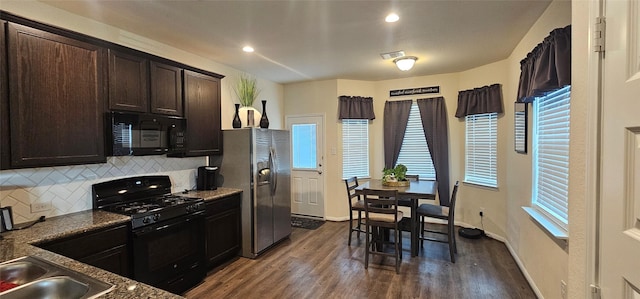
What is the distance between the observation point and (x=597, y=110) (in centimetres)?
100

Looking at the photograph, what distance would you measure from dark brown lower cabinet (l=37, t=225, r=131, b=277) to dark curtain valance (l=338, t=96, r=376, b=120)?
143 inches

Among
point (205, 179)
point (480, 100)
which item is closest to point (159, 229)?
point (205, 179)

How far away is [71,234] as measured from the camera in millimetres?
1958

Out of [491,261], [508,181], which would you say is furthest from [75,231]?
[508,181]

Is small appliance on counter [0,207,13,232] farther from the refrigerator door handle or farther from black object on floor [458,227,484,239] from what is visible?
black object on floor [458,227,484,239]

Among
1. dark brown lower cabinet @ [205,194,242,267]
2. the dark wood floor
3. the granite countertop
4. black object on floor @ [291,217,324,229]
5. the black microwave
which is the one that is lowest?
the dark wood floor

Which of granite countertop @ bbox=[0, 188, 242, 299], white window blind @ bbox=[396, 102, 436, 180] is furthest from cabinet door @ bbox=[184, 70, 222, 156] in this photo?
white window blind @ bbox=[396, 102, 436, 180]

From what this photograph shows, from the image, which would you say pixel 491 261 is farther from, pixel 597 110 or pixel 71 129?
pixel 71 129

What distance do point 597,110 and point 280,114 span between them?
486 centimetres

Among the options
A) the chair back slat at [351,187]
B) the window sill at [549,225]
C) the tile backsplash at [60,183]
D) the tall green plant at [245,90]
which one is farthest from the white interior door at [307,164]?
the window sill at [549,225]

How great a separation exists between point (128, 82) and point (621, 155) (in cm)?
331

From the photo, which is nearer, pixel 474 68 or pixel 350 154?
pixel 474 68

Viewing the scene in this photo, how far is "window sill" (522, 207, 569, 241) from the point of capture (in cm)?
206

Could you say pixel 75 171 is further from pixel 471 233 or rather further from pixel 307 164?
pixel 471 233
